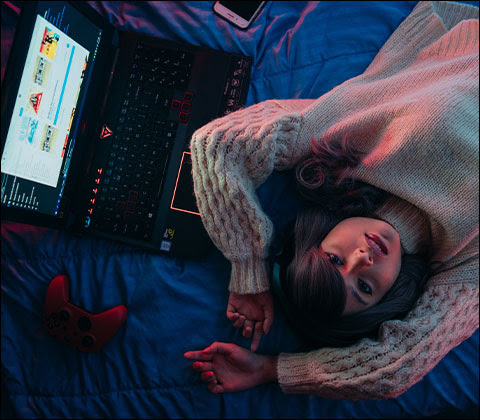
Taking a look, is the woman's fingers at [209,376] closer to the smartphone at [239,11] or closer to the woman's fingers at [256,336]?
the woman's fingers at [256,336]

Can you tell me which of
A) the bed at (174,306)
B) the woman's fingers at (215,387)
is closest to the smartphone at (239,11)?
the bed at (174,306)

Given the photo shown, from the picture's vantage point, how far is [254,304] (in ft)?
3.33

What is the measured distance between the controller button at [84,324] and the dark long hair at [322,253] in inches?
20.2

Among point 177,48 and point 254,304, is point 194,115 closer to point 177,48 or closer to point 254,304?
point 177,48

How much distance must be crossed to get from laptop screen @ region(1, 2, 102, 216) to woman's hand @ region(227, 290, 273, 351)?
51 cm

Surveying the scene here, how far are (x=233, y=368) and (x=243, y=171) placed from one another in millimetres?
531

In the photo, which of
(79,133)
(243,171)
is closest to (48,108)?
(79,133)

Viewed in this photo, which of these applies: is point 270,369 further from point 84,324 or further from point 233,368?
point 84,324

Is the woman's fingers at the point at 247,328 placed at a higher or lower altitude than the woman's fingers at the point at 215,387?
higher

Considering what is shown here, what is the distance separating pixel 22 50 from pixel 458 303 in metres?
1.10

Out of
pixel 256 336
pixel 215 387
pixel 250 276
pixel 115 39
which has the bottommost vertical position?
pixel 215 387

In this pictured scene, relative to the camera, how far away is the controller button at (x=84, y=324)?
963mm

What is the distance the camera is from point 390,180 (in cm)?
90

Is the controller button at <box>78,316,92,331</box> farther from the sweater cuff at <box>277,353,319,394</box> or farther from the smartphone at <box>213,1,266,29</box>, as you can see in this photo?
the smartphone at <box>213,1,266,29</box>
